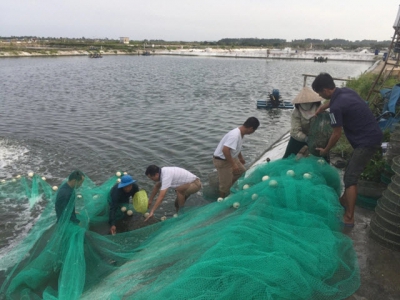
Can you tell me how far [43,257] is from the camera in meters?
4.30

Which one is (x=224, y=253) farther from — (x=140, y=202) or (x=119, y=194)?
(x=119, y=194)

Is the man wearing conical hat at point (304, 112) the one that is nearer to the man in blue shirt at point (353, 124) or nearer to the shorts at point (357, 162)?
the man in blue shirt at point (353, 124)

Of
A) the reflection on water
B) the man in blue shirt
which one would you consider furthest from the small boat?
the man in blue shirt

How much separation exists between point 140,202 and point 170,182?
71cm

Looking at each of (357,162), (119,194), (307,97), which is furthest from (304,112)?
(119,194)

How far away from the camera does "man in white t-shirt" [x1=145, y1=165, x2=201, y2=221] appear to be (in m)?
5.11

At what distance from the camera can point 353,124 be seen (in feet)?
13.4

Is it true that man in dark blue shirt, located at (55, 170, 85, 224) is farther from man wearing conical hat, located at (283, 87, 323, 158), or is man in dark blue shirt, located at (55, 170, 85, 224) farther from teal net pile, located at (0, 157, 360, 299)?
man wearing conical hat, located at (283, 87, 323, 158)

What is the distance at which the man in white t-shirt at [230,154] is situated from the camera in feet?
17.4

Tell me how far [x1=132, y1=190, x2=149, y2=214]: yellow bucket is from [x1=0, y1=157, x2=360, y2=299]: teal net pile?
0.88 metres

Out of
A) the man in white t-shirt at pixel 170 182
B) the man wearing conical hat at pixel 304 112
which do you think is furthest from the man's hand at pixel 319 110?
the man in white t-shirt at pixel 170 182

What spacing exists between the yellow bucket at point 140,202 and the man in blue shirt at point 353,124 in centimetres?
324

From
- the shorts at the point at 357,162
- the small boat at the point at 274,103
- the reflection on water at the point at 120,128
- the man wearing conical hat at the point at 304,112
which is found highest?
the man wearing conical hat at the point at 304,112

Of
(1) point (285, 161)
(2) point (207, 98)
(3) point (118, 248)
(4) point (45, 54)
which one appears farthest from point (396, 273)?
(4) point (45, 54)
